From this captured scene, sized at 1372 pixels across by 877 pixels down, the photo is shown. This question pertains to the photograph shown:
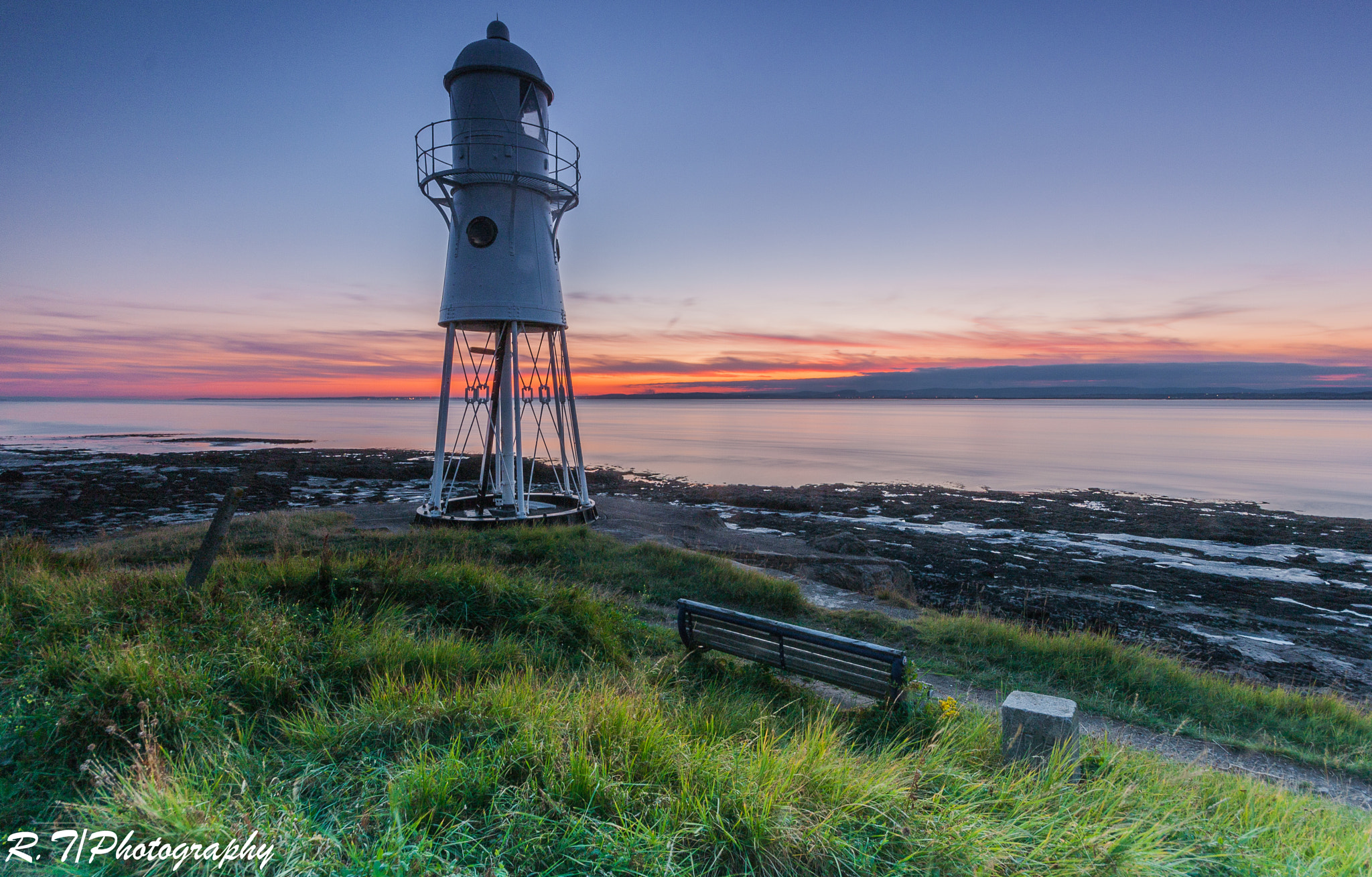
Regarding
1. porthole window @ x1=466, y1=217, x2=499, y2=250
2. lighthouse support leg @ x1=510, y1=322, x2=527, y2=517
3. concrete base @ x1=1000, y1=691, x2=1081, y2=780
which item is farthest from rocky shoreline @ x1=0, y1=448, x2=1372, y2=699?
concrete base @ x1=1000, y1=691, x2=1081, y2=780

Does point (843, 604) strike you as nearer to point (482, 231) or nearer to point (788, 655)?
point (788, 655)

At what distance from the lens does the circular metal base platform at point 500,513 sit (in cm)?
1340

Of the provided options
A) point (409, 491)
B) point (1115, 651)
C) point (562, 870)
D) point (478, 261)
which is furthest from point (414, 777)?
point (409, 491)

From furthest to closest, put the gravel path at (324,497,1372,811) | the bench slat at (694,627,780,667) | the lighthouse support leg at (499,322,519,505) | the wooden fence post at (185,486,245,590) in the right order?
the lighthouse support leg at (499,322,519,505)
the bench slat at (694,627,780,667)
the wooden fence post at (185,486,245,590)
the gravel path at (324,497,1372,811)

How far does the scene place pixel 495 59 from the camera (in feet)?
42.9

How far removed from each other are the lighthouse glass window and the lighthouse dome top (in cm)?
21

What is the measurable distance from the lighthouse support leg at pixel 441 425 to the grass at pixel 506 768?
27.6 ft

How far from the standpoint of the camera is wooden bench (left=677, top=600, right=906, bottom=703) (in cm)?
503

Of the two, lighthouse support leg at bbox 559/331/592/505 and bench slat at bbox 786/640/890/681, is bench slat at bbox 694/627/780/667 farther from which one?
lighthouse support leg at bbox 559/331/592/505

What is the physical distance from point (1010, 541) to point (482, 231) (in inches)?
639

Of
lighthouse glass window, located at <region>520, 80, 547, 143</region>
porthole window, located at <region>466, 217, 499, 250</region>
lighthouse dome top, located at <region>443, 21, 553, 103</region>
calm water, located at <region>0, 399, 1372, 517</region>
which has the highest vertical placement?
lighthouse dome top, located at <region>443, 21, 553, 103</region>

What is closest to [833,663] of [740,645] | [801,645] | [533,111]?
[801,645]

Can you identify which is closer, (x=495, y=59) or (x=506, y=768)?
(x=506, y=768)
